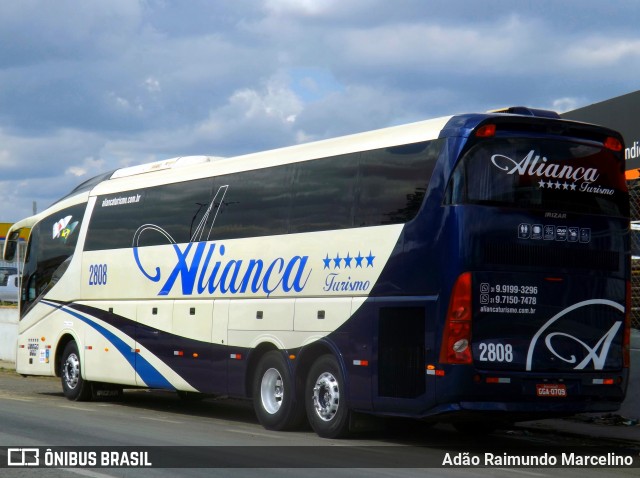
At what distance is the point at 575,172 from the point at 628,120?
6248 millimetres

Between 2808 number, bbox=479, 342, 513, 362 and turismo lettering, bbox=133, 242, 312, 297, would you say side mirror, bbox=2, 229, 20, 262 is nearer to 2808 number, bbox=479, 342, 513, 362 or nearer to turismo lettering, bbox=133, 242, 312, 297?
turismo lettering, bbox=133, 242, 312, 297

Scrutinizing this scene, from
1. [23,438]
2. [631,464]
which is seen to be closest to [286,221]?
[23,438]

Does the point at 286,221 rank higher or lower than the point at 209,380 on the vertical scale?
higher

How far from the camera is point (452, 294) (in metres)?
12.2

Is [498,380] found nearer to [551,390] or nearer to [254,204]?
[551,390]

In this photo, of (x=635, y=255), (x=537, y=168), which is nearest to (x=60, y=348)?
(x=635, y=255)

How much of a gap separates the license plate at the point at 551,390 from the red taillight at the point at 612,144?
3.06 meters

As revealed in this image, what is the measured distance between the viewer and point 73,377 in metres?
20.9

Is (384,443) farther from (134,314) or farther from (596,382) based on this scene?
(134,314)

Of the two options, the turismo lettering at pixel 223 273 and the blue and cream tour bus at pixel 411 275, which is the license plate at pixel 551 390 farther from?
the turismo lettering at pixel 223 273

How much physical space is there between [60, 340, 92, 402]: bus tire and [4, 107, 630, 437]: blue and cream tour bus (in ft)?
11.2

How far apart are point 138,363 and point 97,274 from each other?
2194mm

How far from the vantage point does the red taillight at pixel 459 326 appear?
479 inches

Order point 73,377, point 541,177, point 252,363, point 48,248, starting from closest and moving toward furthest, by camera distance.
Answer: point 541,177, point 252,363, point 73,377, point 48,248
